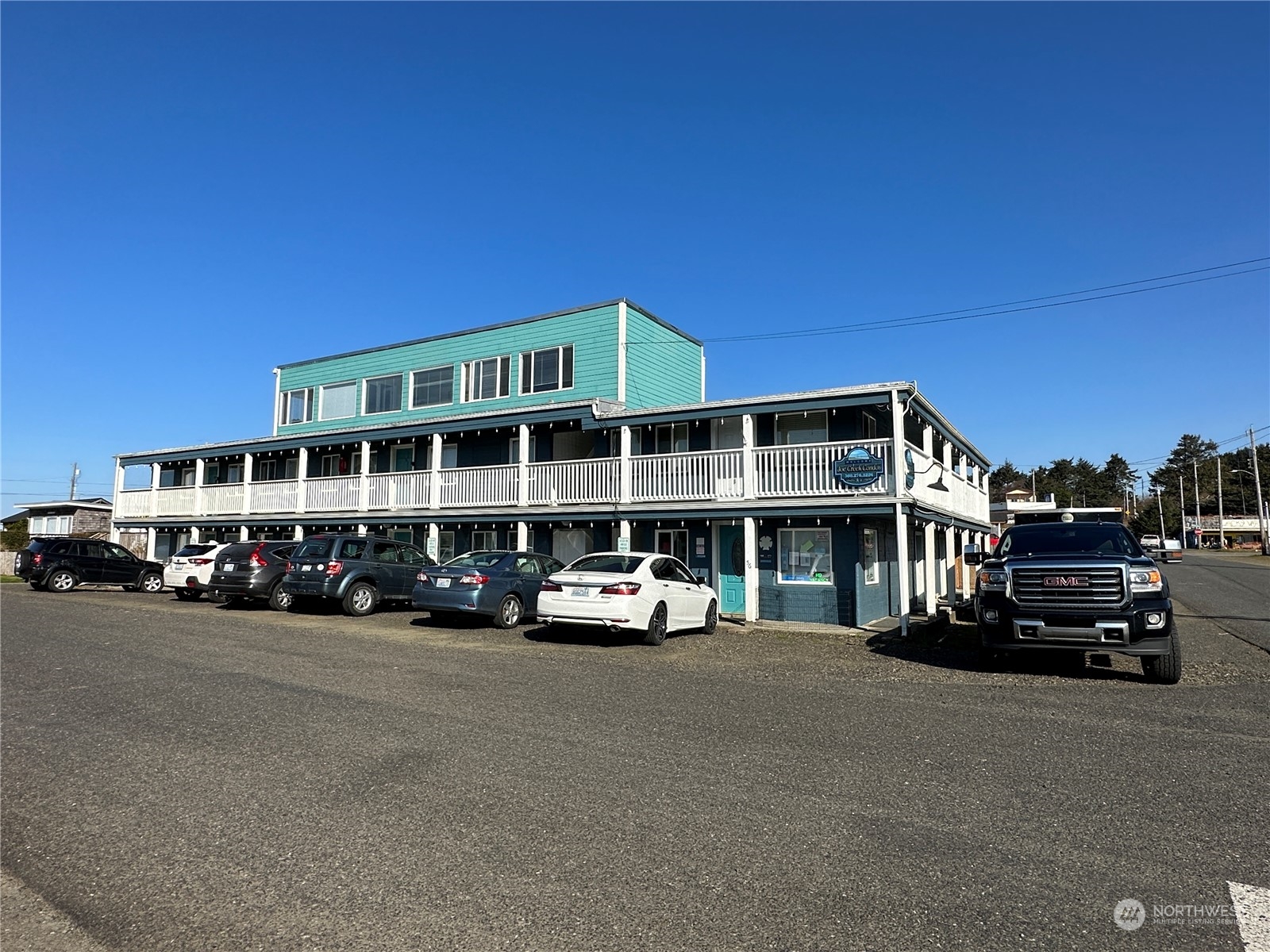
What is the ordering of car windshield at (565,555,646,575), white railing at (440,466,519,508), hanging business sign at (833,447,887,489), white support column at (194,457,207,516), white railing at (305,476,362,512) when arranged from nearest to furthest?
1. car windshield at (565,555,646,575)
2. hanging business sign at (833,447,887,489)
3. white railing at (440,466,519,508)
4. white railing at (305,476,362,512)
5. white support column at (194,457,207,516)

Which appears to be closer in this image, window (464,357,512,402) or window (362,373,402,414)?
window (464,357,512,402)

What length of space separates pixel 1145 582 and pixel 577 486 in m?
13.1

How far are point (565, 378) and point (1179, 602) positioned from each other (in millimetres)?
17836

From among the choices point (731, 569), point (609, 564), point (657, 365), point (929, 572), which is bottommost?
point (929, 572)

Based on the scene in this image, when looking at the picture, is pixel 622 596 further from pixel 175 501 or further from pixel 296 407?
pixel 175 501

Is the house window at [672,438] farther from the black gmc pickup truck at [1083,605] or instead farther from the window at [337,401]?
the window at [337,401]

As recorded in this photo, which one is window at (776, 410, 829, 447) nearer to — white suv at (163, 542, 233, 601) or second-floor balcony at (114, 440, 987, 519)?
second-floor balcony at (114, 440, 987, 519)

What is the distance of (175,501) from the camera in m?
29.2

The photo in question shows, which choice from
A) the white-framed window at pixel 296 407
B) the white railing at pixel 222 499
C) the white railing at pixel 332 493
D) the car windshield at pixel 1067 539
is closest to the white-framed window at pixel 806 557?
the car windshield at pixel 1067 539

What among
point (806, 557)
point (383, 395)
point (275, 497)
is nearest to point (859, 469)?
point (806, 557)

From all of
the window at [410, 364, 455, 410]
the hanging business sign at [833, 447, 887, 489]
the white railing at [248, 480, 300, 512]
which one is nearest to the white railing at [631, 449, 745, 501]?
the hanging business sign at [833, 447, 887, 489]

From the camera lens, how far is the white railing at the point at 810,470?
53.8 ft

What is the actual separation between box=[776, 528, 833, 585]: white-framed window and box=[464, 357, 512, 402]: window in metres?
10.3

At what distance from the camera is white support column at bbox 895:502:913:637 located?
575 inches
